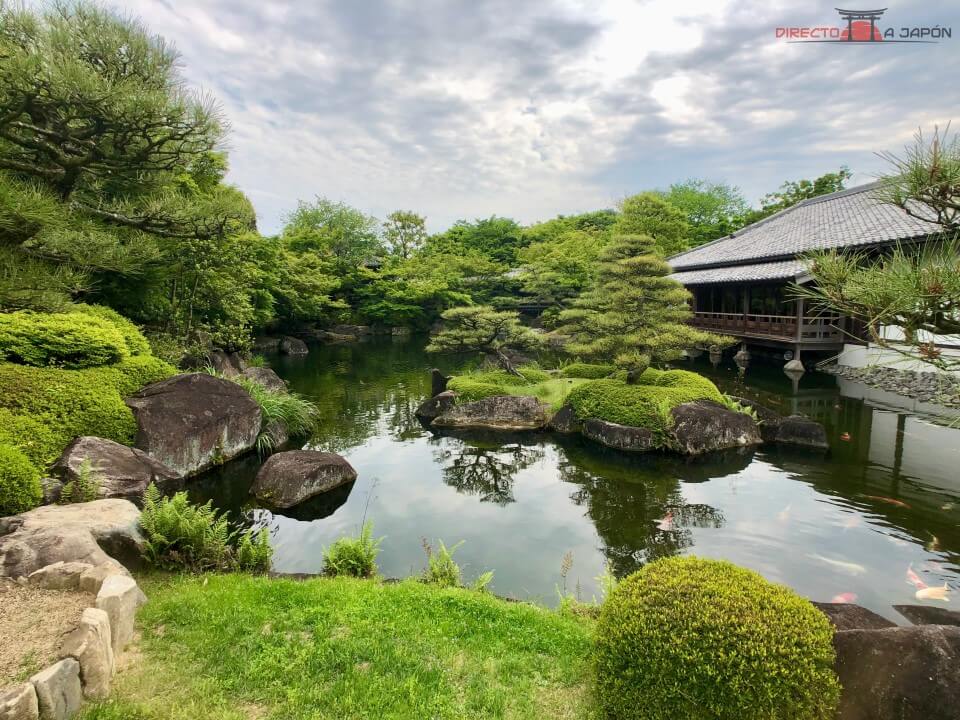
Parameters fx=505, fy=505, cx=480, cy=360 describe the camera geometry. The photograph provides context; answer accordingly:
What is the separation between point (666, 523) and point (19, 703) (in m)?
7.26

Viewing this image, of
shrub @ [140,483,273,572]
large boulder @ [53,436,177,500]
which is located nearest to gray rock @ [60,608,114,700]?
shrub @ [140,483,273,572]

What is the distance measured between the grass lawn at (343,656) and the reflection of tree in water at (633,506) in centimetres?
265

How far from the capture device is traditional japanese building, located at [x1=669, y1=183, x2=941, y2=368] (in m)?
17.8

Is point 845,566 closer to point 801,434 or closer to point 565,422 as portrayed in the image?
point 801,434

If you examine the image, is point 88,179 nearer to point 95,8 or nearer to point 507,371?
point 95,8

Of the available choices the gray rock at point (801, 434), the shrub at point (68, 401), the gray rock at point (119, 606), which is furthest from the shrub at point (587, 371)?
the gray rock at point (119, 606)

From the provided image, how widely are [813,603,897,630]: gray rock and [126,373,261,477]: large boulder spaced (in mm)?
8726

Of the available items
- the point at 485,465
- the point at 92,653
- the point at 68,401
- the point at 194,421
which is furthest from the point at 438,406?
the point at 92,653

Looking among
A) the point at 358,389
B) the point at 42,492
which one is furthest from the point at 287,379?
the point at 42,492

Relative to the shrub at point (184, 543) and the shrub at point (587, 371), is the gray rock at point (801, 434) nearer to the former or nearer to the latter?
the shrub at point (587, 371)

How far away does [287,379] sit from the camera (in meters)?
18.9

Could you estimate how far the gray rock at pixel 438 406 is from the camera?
1370cm

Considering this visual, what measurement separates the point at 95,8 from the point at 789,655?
33.1 ft

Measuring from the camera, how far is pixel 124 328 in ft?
32.8
